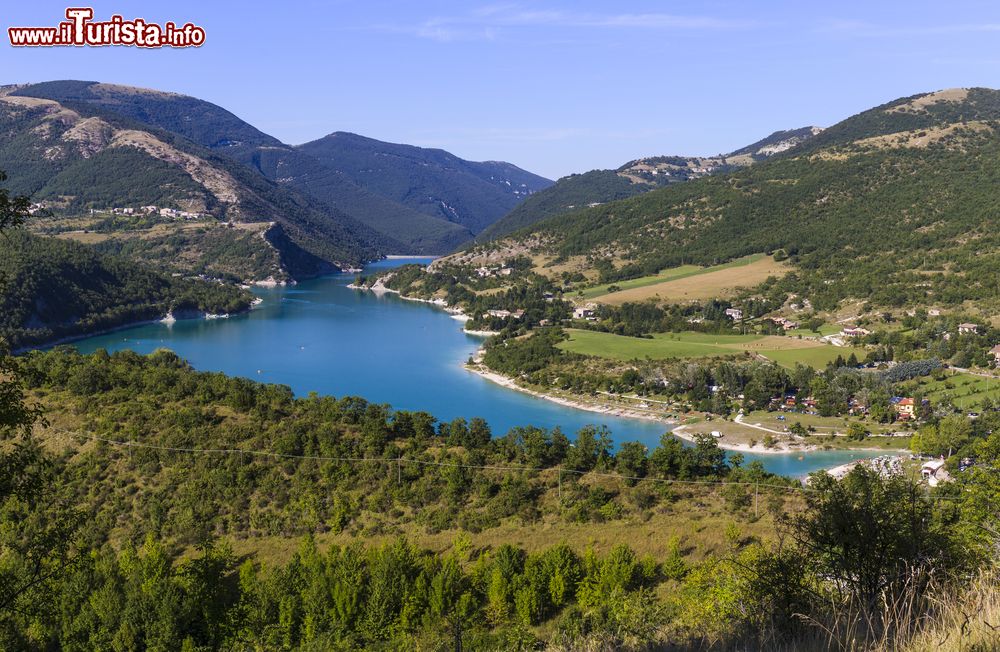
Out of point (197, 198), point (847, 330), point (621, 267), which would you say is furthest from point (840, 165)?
point (197, 198)

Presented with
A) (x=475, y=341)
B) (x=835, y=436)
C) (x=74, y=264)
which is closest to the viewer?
(x=835, y=436)

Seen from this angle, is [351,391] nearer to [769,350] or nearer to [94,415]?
[94,415]

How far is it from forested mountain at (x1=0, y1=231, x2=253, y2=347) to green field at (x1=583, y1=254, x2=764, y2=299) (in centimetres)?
3355

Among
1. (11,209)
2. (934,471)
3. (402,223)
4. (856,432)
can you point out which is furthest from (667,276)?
(402,223)

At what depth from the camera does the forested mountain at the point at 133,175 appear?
101250 millimetres

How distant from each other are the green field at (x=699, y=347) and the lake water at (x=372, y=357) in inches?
282

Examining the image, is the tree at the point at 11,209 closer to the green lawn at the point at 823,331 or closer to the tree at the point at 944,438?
the tree at the point at 944,438

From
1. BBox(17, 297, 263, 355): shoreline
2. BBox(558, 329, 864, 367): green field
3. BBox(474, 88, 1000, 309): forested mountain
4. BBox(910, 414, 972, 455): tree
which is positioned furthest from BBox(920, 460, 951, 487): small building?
BBox(17, 297, 263, 355): shoreline

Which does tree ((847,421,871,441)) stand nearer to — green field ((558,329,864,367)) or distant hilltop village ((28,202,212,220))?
green field ((558,329,864,367))

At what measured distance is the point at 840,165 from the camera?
7031 centimetres

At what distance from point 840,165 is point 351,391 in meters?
57.6

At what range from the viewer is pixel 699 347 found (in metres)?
41.2

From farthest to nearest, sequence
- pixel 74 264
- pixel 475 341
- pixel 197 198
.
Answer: pixel 197 198
pixel 74 264
pixel 475 341

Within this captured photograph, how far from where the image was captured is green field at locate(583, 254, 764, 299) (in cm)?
6188
